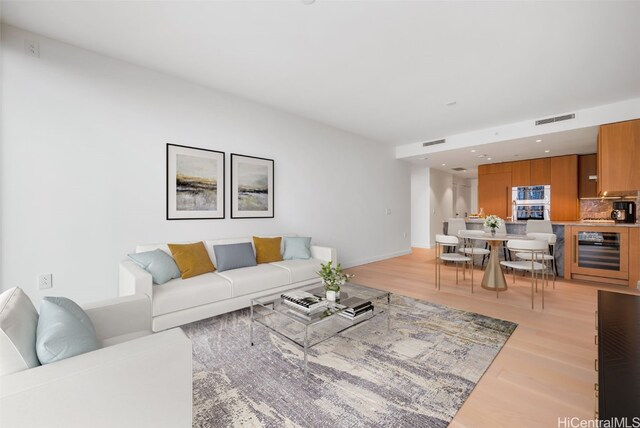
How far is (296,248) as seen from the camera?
13.3 ft

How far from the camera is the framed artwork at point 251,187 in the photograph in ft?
12.9

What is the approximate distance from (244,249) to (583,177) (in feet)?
25.4

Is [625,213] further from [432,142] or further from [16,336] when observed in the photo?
[16,336]

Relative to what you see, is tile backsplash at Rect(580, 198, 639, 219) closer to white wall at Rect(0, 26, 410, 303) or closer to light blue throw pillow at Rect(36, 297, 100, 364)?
white wall at Rect(0, 26, 410, 303)

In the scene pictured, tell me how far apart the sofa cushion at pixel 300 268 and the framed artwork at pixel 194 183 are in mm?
1117

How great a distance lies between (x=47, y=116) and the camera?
2.62 metres

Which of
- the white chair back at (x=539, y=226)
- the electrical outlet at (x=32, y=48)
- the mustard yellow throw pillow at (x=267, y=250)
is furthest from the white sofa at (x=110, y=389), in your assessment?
the white chair back at (x=539, y=226)

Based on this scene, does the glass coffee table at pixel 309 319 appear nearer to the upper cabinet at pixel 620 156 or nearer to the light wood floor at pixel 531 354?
the light wood floor at pixel 531 354

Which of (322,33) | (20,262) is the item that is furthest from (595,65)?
(20,262)

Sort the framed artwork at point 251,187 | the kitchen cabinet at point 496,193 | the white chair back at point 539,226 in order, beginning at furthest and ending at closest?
the kitchen cabinet at point 496,193 < the white chair back at point 539,226 < the framed artwork at point 251,187

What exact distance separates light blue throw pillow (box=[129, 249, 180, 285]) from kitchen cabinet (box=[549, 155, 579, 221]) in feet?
26.4

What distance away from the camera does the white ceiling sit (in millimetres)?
2246

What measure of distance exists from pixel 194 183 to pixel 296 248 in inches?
63.7

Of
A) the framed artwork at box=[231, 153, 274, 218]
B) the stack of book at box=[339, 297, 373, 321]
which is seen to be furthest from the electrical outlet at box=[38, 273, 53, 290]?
the stack of book at box=[339, 297, 373, 321]
